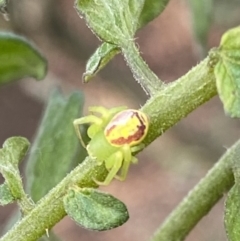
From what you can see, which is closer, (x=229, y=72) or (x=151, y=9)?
(x=229, y=72)

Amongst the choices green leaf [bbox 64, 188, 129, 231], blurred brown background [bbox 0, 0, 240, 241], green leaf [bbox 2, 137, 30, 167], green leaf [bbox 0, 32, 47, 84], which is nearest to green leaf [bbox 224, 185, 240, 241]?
green leaf [bbox 64, 188, 129, 231]

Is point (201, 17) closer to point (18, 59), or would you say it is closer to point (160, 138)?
point (18, 59)

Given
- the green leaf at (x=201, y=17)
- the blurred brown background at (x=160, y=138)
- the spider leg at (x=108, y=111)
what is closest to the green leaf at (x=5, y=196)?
the spider leg at (x=108, y=111)

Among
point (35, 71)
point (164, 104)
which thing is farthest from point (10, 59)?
point (164, 104)

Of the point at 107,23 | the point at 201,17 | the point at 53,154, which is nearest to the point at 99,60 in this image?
the point at 107,23

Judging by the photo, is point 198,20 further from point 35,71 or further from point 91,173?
point 91,173

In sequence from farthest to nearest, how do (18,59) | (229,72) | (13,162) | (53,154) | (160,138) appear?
(160,138)
(53,154)
(18,59)
(13,162)
(229,72)

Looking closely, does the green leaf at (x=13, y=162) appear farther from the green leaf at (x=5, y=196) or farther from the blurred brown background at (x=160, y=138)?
the blurred brown background at (x=160, y=138)

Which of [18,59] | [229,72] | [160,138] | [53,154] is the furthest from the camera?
[160,138]
